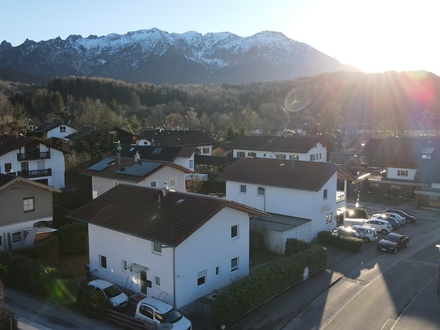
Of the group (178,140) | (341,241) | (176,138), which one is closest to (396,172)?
(341,241)

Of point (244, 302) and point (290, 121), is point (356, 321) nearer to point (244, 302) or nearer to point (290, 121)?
point (244, 302)

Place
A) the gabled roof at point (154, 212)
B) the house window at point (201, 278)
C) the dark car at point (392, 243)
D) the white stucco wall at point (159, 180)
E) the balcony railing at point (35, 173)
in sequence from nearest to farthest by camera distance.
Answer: the gabled roof at point (154, 212) → the house window at point (201, 278) → the dark car at point (392, 243) → the white stucco wall at point (159, 180) → the balcony railing at point (35, 173)

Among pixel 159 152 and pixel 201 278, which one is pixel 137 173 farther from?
pixel 201 278

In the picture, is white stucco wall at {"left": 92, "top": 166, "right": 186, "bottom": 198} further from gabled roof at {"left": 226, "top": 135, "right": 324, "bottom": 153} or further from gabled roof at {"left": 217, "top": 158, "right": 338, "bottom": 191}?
gabled roof at {"left": 226, "top": 135, "right": 324, "bottom": 153}

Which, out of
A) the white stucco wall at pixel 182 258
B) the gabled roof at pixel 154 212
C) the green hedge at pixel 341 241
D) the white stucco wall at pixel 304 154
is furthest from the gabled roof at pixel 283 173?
the white stucco wall at pixel 304 154

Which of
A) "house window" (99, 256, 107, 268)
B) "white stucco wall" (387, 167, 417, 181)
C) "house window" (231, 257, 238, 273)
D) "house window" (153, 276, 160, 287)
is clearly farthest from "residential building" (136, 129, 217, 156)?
"house window" (153, 276, 160, 287)

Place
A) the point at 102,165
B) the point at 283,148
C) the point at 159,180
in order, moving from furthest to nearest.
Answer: the point at 283,148 → the point at 102,165 → the point at 159,180

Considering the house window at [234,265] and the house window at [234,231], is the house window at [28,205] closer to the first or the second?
the house window at [234,231]
